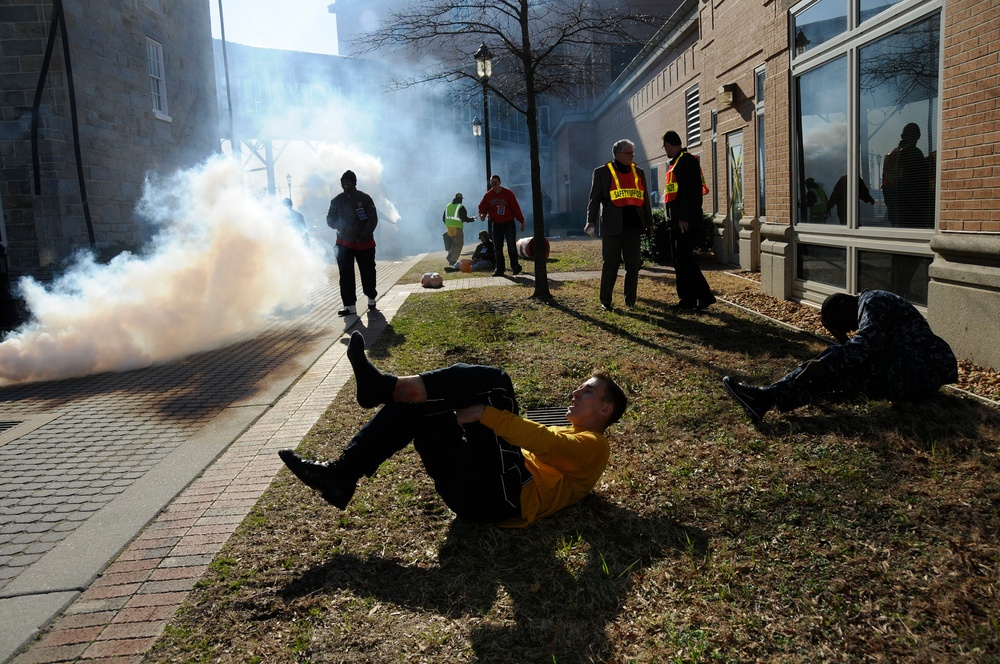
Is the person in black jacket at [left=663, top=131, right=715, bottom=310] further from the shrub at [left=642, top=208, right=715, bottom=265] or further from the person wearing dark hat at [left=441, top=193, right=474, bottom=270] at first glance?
the person wearing dark hat at [left=441, top=193, right=474, bottom=270]

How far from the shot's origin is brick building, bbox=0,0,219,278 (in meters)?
15.0

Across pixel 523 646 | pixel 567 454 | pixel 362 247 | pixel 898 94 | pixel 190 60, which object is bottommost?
pixel 523 646

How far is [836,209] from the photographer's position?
27.0 ft

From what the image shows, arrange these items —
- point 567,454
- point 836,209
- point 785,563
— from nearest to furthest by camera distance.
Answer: point 785,563
point 567,454
point 836,209

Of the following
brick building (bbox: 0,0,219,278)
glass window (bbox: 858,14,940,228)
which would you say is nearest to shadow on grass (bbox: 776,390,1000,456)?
glass window (bbox: 858,14,940,228)

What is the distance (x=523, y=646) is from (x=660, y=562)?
29.7 inches

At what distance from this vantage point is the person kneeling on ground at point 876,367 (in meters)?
4.54

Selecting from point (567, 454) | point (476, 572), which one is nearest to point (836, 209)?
point (567, 454)

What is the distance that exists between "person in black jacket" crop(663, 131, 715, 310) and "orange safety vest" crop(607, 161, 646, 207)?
0.37 m

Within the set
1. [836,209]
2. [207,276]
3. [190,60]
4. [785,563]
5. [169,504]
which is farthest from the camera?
[190,60]

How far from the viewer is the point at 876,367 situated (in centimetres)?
462

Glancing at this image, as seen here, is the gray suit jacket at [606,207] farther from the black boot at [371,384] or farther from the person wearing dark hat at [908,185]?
the black boot at [371,384]

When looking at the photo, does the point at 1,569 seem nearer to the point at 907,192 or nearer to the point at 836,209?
the point at 907,192

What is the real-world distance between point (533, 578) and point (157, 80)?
69.1 feet
